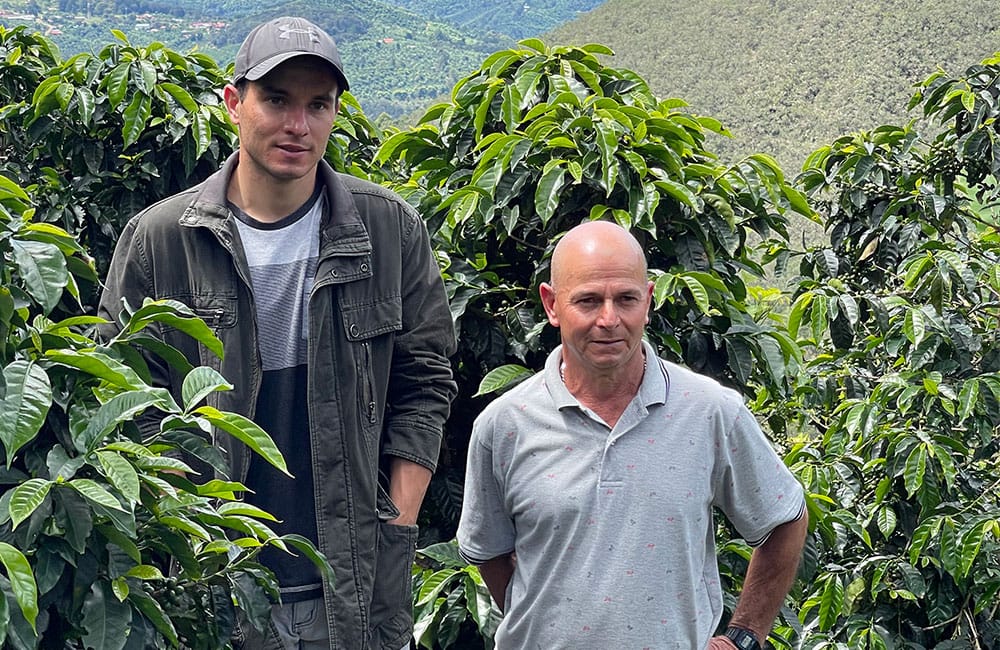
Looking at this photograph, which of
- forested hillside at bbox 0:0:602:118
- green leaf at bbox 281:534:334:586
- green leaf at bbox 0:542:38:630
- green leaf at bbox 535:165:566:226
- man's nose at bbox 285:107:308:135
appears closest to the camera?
green leaf at bbox 0:542:38:630

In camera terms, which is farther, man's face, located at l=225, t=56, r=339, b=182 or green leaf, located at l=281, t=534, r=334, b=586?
man's face, located at l=225, t=56, r=339, b=182

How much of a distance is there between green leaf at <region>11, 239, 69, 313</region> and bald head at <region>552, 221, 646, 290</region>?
823mm

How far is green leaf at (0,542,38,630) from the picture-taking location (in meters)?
1.54

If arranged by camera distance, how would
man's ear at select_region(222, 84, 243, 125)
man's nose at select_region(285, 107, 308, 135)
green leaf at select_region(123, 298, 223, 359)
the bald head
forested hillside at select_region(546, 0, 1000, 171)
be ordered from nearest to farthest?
green leaf at select_region(123, 298, 223, 359), the bald head, man's nose at select_region(285, 107, 308, 135), man's ear at select_region(222, 84, 243, 125), forested hillside at select_region(546, 0, 1000, 171)

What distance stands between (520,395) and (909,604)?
2655 millimetres

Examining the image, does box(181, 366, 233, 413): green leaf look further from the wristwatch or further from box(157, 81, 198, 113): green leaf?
box(157, 81, 198, 113): green leaf

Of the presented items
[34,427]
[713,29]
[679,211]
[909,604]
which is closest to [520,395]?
[34,427]

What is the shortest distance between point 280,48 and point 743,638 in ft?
4.35

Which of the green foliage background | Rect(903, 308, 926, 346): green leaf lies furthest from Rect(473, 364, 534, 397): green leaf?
Rect(903, 308, 926, 346): green leaf

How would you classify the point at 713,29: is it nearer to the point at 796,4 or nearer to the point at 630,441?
the point at 796,4

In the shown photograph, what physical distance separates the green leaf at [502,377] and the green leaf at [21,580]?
162 cm

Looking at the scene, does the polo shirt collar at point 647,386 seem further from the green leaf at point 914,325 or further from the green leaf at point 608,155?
the green leaf at point 914,325

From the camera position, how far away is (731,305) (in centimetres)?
329

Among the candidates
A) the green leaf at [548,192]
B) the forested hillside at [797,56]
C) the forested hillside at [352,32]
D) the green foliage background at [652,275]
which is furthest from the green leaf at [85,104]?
the forested hillside at [352,32]
